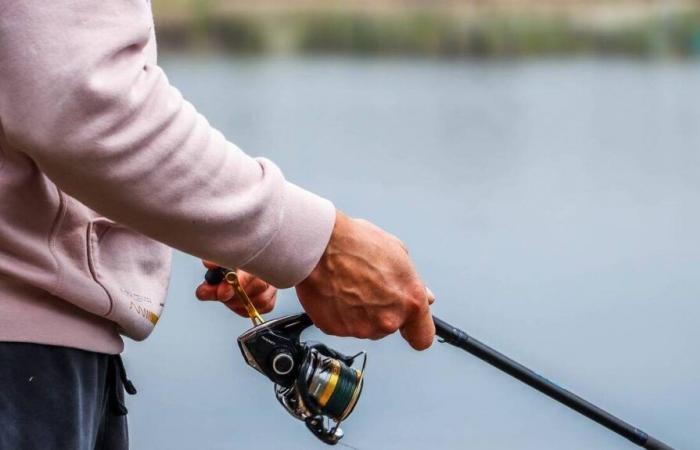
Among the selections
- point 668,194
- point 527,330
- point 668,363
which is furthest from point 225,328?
point 668,194

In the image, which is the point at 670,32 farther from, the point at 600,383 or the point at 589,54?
the point at 600,383

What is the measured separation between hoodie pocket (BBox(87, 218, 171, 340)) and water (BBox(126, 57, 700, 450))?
767 mm

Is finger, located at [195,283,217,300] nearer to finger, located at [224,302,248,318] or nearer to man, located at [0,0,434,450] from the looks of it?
finger, located at [224,302,248,318]

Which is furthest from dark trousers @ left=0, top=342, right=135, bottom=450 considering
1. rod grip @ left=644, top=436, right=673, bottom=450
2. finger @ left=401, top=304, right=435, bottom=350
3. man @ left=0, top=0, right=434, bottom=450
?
rod grip @ left=644, top=436, right=673, bottom=450

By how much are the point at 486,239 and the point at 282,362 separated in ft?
15.0

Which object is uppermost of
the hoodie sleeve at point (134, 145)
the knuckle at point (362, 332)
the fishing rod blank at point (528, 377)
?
the hoodie sleeve at point (134, 145)

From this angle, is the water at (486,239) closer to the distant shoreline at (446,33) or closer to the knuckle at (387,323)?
the distant shoreline at (446,33)

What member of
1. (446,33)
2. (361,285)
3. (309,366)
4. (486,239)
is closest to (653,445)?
(309,366)

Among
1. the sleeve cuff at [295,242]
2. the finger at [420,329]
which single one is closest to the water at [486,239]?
the finger at [420,329]

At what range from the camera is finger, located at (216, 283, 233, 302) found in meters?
1.26

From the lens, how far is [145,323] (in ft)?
3.41

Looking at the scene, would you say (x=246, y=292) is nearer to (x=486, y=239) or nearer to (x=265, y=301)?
(x=265, y=301)

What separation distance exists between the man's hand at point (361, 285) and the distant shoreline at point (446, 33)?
25.2 ft

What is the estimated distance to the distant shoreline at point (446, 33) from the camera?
30.1 feet
